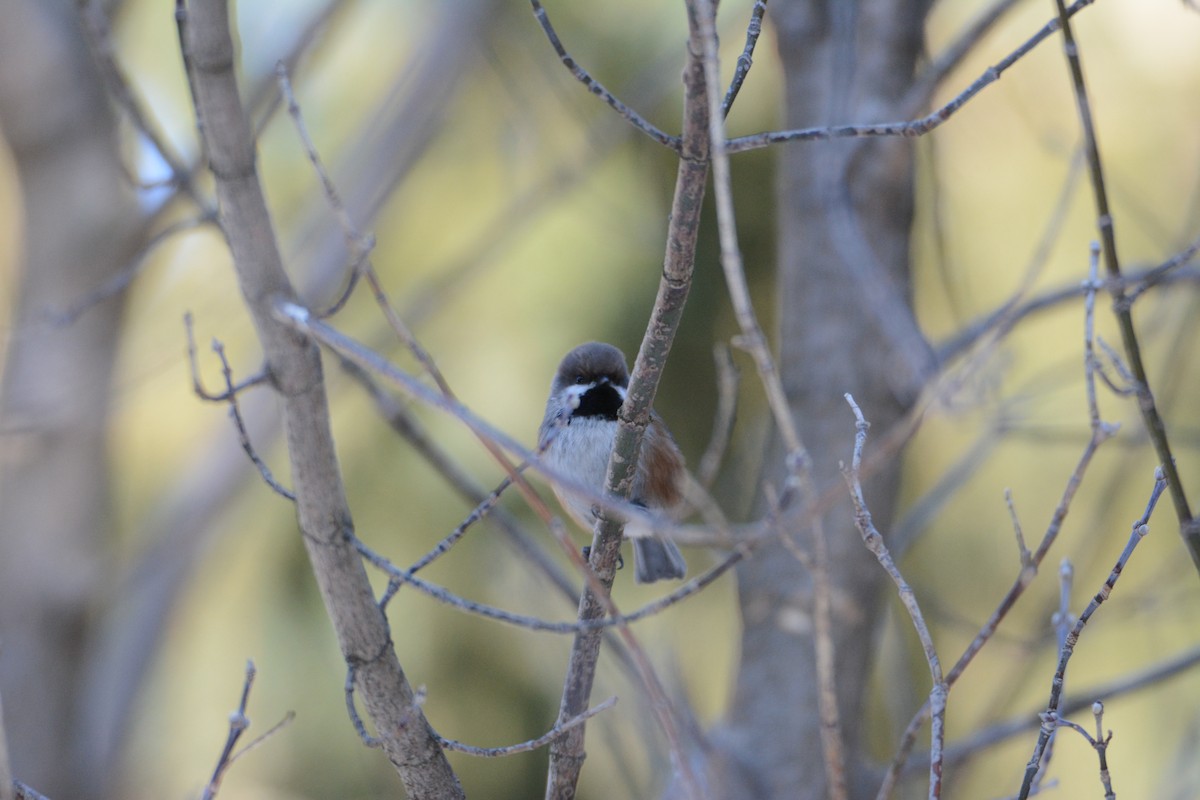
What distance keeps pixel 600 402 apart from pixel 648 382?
1456mm

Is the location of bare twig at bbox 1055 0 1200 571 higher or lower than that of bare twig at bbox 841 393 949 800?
higher

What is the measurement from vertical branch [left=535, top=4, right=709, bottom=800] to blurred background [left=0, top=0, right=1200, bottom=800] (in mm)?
1870

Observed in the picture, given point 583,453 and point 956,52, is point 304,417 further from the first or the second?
point 956,52

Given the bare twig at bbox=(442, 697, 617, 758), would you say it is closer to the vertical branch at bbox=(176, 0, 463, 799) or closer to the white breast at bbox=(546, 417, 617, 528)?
the vertical branch at bbox=(176, 0, 463, 799)

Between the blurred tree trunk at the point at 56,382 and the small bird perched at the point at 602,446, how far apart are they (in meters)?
2.38

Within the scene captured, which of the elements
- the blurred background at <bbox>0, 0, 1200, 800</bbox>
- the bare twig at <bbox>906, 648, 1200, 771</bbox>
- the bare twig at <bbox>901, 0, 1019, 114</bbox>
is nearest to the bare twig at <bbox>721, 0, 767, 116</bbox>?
the bare twig at <bbox>901, 0, 1019, 114</bbox>

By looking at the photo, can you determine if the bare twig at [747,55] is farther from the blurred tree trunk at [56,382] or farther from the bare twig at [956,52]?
the blurred tree trunk at [56,382]

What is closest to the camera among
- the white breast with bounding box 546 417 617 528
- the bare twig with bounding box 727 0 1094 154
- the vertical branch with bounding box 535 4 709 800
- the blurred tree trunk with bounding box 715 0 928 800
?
the vertical branch with bounding box 535 4 709 800

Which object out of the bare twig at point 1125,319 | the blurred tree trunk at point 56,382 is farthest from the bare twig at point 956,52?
the blurred tree trunk at point 56,382

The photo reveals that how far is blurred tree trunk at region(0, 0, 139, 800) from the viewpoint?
4648 mm

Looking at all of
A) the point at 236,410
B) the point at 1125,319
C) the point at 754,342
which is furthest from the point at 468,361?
the point at 754,342

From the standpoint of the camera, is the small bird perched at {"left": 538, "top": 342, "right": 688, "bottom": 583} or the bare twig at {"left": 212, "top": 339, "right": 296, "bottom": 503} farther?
the small bird perched at {"left": 538, "top": 342, "right": 688, "bottom": 583}

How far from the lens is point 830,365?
349cm

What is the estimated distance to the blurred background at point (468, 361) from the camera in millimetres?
4629
